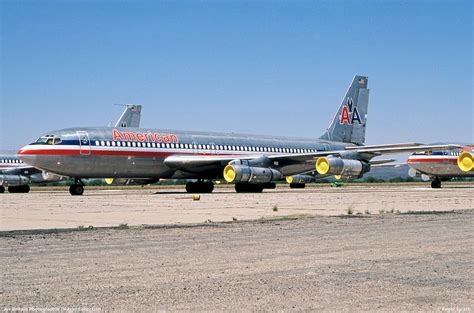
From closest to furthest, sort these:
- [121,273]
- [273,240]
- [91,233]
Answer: [121,273], [273,240], [91,233]

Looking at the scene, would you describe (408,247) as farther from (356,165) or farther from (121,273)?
(356,165)

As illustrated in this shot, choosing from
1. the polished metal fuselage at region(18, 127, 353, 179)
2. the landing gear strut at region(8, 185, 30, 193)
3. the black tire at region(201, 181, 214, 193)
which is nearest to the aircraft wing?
the polished metal fuselage at region(18, 127, 353, 179)

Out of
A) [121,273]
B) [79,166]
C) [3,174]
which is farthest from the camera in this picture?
[3,174]

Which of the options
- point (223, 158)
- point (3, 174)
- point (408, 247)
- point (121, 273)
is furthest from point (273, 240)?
point (3, 174)

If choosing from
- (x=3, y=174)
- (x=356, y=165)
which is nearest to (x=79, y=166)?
(x=3, y=174)

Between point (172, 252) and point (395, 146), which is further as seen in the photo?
point (395, 146)

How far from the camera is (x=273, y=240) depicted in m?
12.4

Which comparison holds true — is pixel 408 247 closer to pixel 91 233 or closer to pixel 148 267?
pixel 148 267

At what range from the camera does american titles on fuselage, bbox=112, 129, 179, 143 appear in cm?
3717

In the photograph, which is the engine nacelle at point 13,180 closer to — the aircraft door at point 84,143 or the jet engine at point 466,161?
the aircraft door at point 84,143

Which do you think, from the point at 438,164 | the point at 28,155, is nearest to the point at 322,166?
the point at 28,155

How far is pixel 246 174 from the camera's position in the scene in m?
38.3

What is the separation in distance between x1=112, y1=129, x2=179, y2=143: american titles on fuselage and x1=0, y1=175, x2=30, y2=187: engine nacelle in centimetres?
1133

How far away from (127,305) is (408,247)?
6015mm
